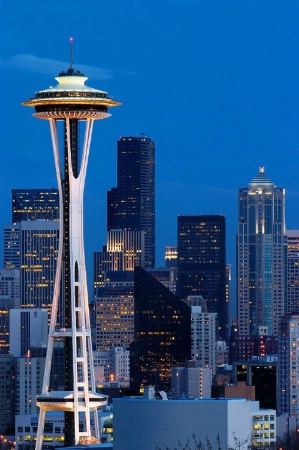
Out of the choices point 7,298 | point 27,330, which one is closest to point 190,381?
point 27,330

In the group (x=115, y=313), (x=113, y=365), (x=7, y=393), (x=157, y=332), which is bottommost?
(x=7, y=393)

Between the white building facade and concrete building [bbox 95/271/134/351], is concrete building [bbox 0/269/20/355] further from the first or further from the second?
the white building facade

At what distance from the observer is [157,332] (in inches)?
6599

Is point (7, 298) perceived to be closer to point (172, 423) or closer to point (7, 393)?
point (7, 393)

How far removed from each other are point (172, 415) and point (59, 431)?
61.0 metres

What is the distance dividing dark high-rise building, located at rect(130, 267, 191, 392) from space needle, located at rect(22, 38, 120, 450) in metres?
58.8

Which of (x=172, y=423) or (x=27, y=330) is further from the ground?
(x=27, y=330)

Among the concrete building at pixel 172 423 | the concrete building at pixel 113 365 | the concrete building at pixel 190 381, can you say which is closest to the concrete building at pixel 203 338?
the concrete building at pixel 113 365

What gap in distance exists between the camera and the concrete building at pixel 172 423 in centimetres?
5141

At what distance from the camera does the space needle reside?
9338 cm

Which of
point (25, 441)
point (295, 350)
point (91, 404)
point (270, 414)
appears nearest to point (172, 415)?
point (91, 404)

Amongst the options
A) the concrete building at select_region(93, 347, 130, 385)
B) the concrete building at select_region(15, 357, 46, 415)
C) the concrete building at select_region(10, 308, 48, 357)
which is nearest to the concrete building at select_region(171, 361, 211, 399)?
the concrete building at select_region(15, 357, 46, 415)

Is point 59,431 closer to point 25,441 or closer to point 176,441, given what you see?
point 25,441

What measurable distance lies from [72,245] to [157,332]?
74.4 metres
